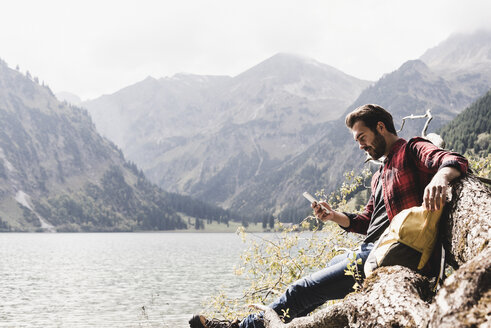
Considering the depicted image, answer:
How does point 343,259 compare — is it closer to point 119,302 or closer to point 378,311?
point 378,311

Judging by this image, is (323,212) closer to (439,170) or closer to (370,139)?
(370,139)

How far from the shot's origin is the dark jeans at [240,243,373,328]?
20.4ft

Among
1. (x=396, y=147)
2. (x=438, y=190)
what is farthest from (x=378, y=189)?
(x=438, y=190)

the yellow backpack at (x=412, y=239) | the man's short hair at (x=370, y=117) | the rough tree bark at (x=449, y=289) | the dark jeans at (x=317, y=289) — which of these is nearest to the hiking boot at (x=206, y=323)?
the dark jeans at (x=317, y=289)

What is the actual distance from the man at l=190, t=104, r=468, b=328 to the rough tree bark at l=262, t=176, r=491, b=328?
0.32 m

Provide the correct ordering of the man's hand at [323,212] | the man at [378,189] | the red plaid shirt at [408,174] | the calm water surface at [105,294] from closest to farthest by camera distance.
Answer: the man at [378,189]
the red plaid shirt at [408,174]
the man's hand at [323,212]
the calm water surface at [105,294]

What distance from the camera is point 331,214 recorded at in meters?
7.03

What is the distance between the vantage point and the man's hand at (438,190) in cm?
438

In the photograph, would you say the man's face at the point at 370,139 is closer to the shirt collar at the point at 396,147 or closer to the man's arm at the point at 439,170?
the shirt collar at the point at 396,147

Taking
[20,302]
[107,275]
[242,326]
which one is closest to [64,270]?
[107,275]

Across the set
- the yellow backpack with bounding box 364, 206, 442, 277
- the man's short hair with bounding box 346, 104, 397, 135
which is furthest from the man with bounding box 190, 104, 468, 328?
the yellow backpack with bounding box 364, 206, 442, 277

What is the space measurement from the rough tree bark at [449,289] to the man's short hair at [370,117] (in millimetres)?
1702

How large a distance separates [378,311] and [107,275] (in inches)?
2929

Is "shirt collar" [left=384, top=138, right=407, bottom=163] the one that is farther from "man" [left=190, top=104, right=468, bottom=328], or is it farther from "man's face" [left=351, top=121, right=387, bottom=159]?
"man's face" [left=351, top=121, right=387, bottom=159]
